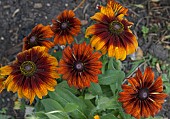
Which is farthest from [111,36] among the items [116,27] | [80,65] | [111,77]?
[111,77]

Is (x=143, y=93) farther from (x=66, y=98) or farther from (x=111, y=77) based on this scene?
(x=66, y=98)

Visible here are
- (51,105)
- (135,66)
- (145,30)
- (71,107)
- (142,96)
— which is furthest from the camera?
(145,30)

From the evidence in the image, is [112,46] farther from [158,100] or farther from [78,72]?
[158,100]

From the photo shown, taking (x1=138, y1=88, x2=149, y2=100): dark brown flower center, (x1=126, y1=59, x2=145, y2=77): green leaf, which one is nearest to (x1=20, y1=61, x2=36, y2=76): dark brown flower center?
(x1=138, y1=88, x2=149, y2=100): dark brown flower center

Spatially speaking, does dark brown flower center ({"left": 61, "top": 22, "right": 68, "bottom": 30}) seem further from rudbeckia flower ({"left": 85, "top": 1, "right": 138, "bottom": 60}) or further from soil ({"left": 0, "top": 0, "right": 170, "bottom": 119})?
soil ({"left": 0, "top": 0, "right": 170, "bottom": 119})

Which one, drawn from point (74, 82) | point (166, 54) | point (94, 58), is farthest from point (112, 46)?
point (166, 54)

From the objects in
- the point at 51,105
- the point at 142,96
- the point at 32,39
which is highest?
the point at 32,39
